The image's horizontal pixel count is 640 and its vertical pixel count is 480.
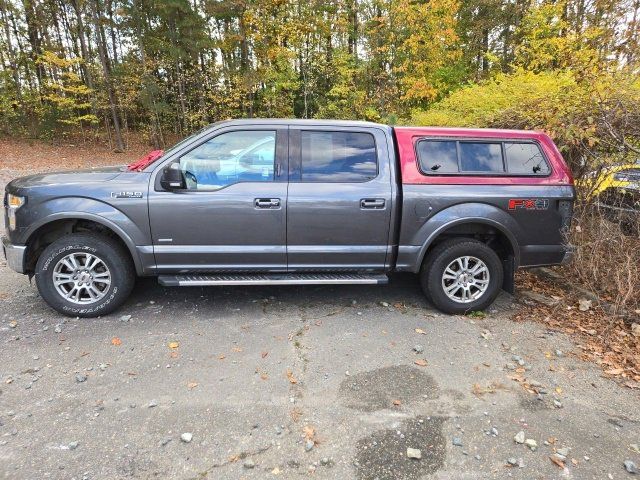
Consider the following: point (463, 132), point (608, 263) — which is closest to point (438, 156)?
point (463, 132)

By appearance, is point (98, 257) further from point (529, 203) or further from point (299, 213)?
point (529, 203)

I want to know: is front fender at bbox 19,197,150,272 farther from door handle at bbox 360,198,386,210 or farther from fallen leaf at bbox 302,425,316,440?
fallen leaf at bbox 302,425,316,440

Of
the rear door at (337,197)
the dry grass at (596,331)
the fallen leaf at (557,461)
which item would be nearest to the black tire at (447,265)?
the dry grass at (596,331)

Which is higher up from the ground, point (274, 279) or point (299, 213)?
point (299, 213)

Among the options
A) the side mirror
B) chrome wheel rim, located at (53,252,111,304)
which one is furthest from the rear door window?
chrome wheel rim, located at (53,252,111,304)

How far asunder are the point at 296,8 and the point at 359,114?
605 cm

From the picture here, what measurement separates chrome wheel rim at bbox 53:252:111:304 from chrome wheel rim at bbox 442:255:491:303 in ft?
11.2

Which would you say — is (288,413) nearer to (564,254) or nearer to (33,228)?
(33,228)

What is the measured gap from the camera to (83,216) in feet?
12.5

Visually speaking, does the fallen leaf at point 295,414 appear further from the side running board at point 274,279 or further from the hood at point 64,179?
the hood at point 64,179

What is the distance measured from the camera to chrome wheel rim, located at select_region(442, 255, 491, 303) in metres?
4.28

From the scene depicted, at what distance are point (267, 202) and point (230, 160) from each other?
57cm

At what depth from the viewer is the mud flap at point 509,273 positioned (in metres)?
4.34

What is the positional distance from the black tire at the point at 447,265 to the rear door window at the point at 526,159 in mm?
884
